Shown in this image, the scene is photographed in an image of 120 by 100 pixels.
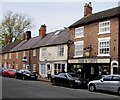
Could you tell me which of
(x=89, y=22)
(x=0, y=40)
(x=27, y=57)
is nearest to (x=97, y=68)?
(x=89, y=22)

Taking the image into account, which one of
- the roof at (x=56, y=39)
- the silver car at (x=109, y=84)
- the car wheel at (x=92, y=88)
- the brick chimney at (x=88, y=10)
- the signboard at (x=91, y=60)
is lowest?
the car wheel at (x=92, y=88)

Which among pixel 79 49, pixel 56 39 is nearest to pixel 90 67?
pixel 79 49

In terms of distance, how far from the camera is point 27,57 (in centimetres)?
4775

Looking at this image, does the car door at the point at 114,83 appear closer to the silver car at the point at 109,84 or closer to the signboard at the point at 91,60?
the silver car at the point at 109,84

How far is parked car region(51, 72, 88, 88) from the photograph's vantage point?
966 inches

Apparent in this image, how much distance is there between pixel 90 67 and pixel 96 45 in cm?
271

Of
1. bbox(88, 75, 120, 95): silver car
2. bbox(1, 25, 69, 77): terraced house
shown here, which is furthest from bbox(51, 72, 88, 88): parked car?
bbox(1, 25, 69, 77): terraced house

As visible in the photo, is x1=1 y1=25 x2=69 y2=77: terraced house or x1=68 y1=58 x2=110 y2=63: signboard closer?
x1=68 y1=58 x2=110 y2=63: signboard

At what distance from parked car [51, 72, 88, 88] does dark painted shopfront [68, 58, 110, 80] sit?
467 cm

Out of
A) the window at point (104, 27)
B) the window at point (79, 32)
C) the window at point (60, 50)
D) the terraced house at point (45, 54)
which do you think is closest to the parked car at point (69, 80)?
the window at point (104, 27)

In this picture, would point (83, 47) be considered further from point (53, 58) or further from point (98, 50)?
point (53, 58)

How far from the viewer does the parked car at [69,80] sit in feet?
80.5

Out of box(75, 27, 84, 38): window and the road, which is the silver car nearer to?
the road

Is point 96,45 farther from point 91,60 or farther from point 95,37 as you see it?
point 91,60
